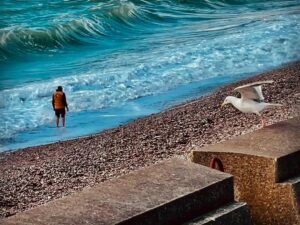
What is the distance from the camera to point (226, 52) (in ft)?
74.1

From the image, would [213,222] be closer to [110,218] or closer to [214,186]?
[214,186]

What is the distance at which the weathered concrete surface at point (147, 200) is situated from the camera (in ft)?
13.4

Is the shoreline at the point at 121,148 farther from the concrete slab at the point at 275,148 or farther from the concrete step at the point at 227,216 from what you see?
the concrete step at the point at 227,216

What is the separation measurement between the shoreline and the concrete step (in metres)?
4.34

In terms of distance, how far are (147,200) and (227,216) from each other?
0.50 m

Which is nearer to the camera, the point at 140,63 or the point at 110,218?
the point at 110,218

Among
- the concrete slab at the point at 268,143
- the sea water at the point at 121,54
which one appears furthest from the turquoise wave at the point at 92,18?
the concrete slab at the point at 268,143

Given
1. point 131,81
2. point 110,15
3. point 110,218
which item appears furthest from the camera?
point 110,15

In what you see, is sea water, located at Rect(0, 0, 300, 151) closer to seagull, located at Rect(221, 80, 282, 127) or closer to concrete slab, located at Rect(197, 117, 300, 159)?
seagull, located at Rect(221, 80, 282, 127)

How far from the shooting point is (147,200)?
4254mm

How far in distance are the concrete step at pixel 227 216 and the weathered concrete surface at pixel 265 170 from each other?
351mm

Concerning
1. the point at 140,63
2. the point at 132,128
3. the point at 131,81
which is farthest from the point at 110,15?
the point at 132,128

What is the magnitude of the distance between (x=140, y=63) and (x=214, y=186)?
17869mm

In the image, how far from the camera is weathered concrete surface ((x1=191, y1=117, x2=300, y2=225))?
4.88m
